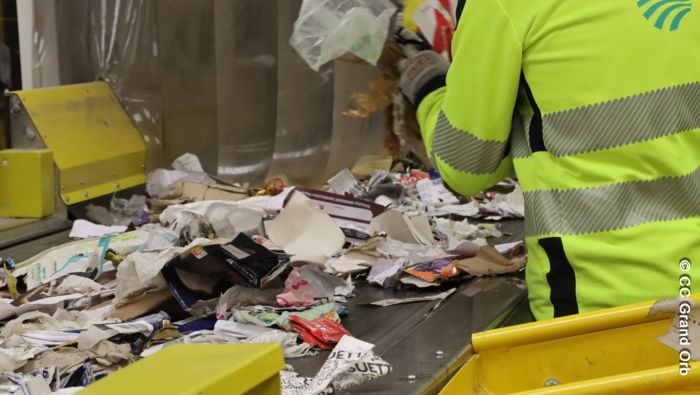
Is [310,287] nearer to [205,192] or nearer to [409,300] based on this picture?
[409,300]

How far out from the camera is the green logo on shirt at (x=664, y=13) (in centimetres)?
169

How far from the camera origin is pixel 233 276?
2227 mm

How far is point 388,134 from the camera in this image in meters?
2.56

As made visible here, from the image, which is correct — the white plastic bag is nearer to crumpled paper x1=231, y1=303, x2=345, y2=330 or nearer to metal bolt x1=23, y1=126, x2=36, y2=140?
crumpled paper x1=231, y1=303, x2=345, y2=330

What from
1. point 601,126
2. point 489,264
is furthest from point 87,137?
point 601,126

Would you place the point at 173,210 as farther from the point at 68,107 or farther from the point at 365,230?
the point at 68,107

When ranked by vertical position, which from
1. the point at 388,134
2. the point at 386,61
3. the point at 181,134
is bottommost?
the point at 181,134

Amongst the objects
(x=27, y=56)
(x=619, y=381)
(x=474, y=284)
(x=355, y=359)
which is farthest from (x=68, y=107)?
(x=619, y=381)

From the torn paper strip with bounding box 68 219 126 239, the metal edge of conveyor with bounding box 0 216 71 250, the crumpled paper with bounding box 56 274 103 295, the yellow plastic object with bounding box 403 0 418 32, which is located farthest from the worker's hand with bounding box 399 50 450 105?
the metal edge of conveyor with bounding box 0 216 71 250

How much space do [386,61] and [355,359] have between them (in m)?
0.89

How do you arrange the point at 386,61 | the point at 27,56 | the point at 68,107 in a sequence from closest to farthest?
the point at 386,61
the point at 68,107
the point at 27,56

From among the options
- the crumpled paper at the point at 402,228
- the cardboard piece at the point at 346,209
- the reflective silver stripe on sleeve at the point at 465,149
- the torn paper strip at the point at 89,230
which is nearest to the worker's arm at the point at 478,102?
the reflective silver stripe on sleeve at the point at 465,149

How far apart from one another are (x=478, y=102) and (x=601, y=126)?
9.0 inches

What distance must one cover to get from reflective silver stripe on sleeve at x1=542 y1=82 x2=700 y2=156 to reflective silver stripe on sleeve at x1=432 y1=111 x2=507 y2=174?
0.59 feet
